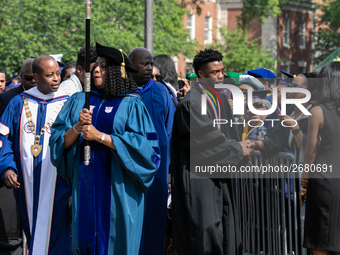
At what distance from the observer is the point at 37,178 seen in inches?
223

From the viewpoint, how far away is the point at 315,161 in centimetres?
468

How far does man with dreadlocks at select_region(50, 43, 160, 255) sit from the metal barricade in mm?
1167

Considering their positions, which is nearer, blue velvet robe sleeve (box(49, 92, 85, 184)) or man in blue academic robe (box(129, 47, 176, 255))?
blue velvet robe sleeve (box(49, 92, 85, 184))

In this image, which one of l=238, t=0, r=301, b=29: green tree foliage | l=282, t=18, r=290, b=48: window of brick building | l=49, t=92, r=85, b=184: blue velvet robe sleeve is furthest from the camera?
l=282, t=18, r=290, b=48: window of brick building

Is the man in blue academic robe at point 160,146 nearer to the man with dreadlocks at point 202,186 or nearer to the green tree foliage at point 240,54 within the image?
the man with dreadlocks at point 202,186

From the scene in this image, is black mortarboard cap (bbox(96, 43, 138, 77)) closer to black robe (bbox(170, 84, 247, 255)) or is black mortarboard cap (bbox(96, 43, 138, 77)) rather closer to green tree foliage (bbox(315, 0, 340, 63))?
black robe (bbox(170, 84, 247, 255))

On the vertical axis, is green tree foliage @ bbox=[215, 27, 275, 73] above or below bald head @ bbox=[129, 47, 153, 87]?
above

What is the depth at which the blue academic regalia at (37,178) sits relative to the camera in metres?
5.48

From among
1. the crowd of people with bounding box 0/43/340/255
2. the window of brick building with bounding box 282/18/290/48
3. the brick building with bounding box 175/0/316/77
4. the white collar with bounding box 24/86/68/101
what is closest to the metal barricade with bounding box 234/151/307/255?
the crowd of people with bounding box 0/43/340/255

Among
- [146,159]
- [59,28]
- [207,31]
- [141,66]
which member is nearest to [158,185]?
[146,159]

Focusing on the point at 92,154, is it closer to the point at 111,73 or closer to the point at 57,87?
the point at 111,73

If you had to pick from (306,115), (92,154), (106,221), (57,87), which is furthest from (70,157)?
(306,115)

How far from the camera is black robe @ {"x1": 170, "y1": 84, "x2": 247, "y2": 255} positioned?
486 cm

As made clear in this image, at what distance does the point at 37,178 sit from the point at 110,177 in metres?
1.27
